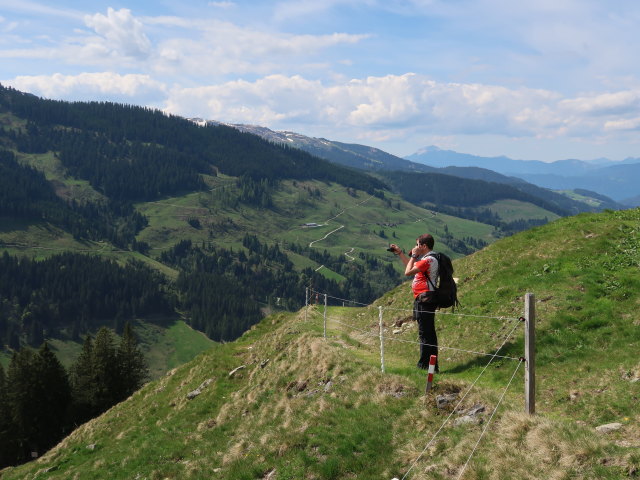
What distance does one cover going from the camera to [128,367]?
249ft

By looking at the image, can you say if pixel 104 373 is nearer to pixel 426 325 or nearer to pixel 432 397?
pixel 426 325

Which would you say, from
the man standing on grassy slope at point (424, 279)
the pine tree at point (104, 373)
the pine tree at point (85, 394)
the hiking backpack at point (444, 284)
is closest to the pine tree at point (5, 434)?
the pine tree at point (85, 394)

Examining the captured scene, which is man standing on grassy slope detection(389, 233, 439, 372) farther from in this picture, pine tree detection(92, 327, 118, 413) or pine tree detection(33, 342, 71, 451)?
→ pine tree detection(33, 342, 71, 451)

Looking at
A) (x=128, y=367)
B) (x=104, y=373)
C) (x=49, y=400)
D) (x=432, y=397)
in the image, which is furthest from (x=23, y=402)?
(x=432, y=397)

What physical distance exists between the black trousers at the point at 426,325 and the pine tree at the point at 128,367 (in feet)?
220

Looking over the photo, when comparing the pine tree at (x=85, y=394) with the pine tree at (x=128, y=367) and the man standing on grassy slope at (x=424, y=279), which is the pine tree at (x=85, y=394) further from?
the man standing on grassy slope at (x=424, y=279)

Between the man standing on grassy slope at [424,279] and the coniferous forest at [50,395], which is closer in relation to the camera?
the man standing on grassy slope at [424,279]

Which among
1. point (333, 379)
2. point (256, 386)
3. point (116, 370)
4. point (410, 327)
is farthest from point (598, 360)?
point (116, 370)

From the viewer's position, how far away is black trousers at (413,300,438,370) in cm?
1767

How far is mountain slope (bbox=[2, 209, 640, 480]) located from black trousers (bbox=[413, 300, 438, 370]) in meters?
1.11

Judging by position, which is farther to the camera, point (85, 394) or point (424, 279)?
point (85, 394)

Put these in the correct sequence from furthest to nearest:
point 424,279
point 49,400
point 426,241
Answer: point 49,400, point 424,279, point 426,241

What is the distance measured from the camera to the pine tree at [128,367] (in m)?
73.2

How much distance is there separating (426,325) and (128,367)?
7004 centimetres
